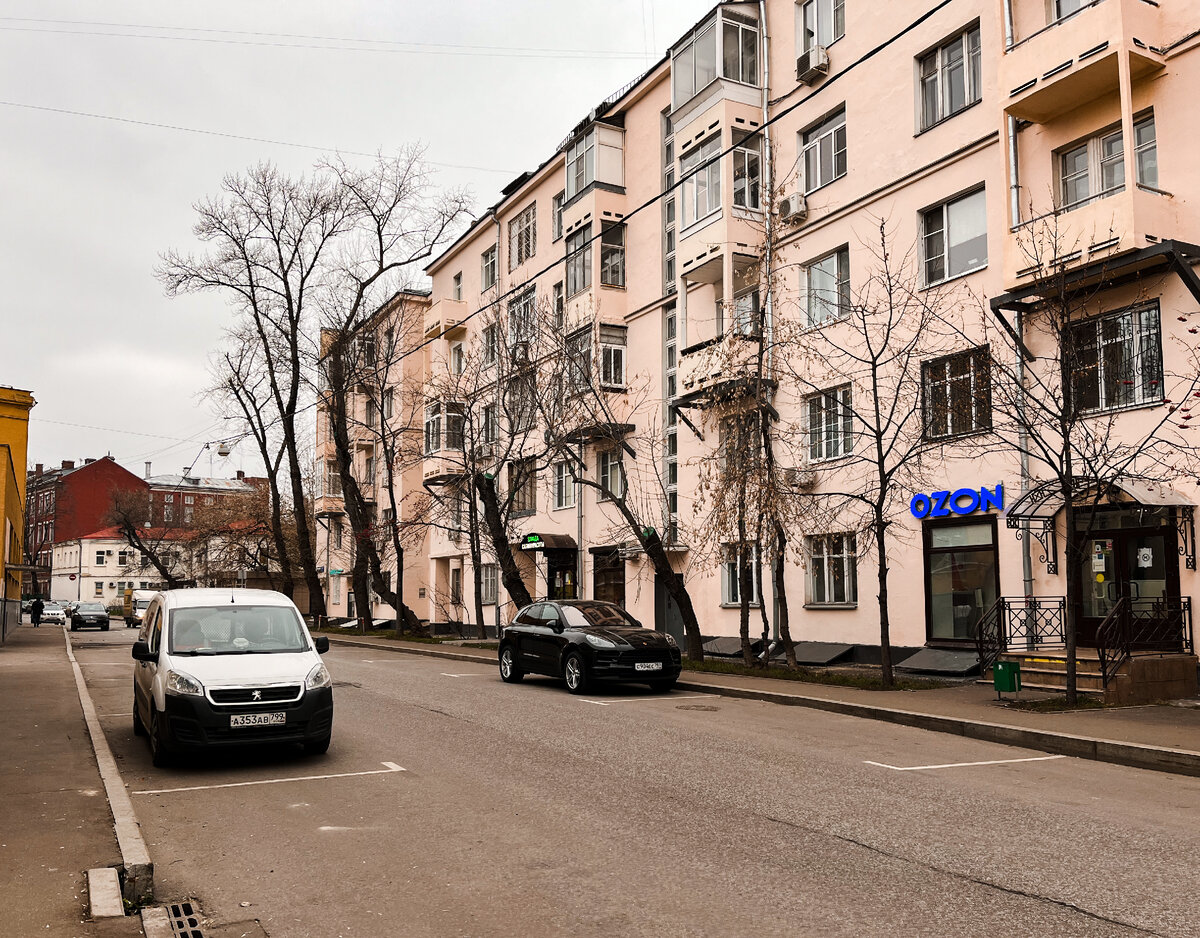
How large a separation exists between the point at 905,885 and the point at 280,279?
38.6 m

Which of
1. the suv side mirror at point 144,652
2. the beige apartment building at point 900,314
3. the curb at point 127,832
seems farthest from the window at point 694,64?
the curb at point 127,832

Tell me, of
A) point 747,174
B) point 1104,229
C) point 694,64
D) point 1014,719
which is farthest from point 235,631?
point 694,64

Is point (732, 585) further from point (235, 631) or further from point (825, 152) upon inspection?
point (235, 631)

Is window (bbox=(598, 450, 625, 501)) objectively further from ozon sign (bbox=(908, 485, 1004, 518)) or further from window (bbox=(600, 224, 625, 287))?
ozon sign (bbox=(908, 485, 1004, 518))

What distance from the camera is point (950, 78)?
20.7m

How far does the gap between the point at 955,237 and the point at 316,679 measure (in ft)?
50.8

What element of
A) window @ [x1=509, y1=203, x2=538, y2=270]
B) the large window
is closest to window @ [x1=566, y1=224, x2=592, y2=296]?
window @ [x1=509, y1=203, x2=538, y2=270]

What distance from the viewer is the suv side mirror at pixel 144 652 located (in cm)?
1056

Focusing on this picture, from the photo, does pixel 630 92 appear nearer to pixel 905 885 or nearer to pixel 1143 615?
pixel 1143 615

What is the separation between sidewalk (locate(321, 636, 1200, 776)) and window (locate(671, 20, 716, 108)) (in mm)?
15295

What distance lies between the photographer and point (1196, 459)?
50.3ft

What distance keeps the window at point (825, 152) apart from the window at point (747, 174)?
1.27 metres

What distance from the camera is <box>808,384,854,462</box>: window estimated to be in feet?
73.7

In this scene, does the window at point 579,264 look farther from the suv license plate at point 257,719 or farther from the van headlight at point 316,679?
the suv license plate at point 257,719
